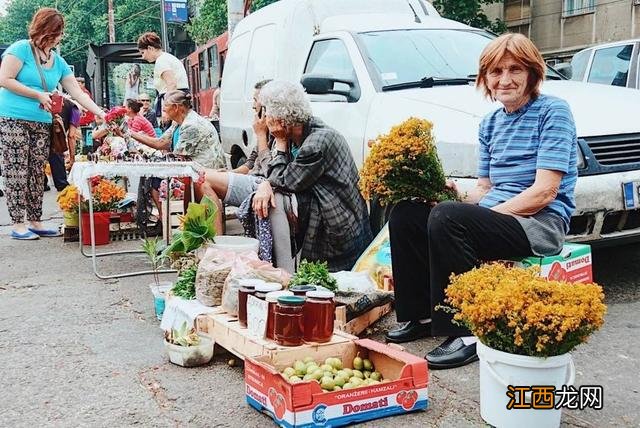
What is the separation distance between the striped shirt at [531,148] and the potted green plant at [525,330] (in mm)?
792

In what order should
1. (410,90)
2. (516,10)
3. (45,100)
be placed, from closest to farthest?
(410,90) < (45,100) < (516,10)

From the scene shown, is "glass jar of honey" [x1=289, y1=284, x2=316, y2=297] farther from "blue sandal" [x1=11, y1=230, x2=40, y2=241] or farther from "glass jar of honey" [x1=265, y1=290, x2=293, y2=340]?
"blue sandal" [x1=11, y1=230, x2=40, y2=241]

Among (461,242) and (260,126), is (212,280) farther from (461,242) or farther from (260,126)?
(260,126)

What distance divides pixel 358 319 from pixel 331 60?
2.71 m

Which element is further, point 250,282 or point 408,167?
point 250,282

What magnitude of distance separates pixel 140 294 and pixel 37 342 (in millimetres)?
1103

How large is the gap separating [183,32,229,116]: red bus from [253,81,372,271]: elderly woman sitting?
15.0 metres

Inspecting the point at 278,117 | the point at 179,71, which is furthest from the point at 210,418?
the point at 179,71

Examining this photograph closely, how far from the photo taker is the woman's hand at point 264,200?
14.1ft

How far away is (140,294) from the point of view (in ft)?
16.5

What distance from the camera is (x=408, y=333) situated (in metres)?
3.74

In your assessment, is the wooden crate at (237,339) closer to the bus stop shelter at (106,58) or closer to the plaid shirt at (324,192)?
the plaid shirt at (324,192)

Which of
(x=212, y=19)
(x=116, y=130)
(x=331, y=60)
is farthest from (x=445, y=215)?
(x=212, y=19)

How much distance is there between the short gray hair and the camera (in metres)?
4.36
